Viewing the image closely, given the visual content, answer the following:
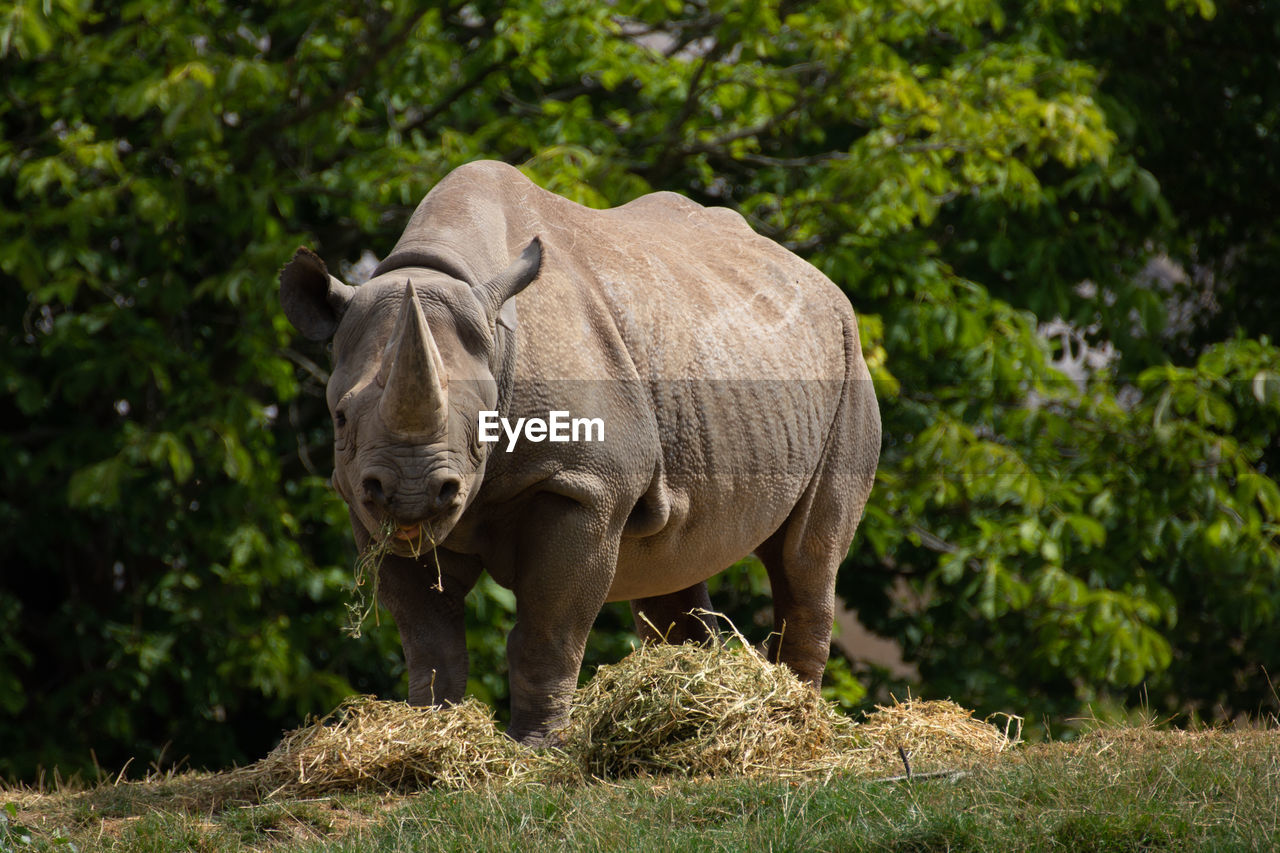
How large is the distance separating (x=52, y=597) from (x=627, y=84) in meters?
5.89

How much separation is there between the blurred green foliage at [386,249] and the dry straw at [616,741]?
3.90m

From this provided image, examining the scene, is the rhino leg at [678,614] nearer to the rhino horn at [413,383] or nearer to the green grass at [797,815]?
the green grass at [797,815]

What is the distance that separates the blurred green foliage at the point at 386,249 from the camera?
9875mm

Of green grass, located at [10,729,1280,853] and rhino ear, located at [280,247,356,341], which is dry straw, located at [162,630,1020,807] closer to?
green grass, located at [10,729,1280,853]

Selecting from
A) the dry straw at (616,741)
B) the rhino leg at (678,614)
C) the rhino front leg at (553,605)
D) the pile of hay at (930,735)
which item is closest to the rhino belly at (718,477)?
the rhino front leg at (553,605)

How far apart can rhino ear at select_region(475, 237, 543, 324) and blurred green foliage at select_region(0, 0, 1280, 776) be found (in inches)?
142

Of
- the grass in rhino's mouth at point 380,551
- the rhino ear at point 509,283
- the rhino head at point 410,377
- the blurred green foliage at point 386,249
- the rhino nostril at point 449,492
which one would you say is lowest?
the blurred green foliage at point 386,249

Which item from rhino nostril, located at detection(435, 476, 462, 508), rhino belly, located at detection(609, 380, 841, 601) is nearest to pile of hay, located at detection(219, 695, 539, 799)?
rhino nostril, located at detection(435, 476, 462, 508)

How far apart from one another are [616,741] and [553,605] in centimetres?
54

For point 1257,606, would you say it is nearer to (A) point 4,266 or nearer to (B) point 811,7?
(B) point 811,7

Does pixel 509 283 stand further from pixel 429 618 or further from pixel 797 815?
pixel 797 815

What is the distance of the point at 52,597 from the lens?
39.9ft

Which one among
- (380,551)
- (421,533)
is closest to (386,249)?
(380,551)

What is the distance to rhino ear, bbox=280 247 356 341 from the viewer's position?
5.59m
